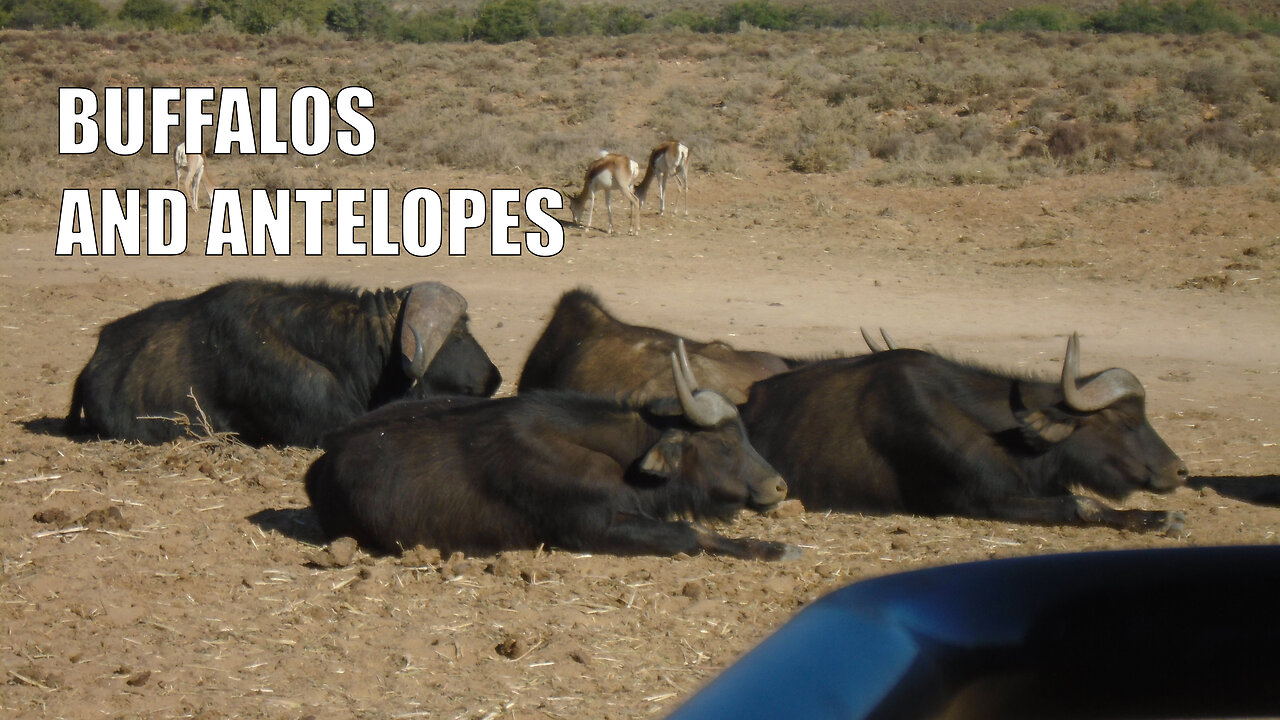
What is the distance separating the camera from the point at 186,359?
29.6ft

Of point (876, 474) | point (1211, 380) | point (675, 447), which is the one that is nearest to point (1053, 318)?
point (1211, 380)

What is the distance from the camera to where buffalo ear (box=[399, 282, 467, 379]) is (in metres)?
8.54

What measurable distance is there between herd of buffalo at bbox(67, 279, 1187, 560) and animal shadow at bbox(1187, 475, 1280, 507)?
2.95 ft

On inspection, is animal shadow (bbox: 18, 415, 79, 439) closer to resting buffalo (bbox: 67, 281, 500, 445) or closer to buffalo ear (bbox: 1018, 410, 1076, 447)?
resting buffalo (bbox: 67, 281, 500, 445)

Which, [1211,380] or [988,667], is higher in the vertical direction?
[988,667]

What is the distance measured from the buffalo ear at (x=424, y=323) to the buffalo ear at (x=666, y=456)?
2.44 meters

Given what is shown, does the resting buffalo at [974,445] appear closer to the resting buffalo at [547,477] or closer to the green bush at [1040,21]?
the resting buffalo at [547,477]

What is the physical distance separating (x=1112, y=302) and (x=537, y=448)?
423 inches

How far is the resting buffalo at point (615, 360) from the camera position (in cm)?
851

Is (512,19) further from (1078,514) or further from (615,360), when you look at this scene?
(1078,514)

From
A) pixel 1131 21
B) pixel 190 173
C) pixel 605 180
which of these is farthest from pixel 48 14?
pixel 605 180

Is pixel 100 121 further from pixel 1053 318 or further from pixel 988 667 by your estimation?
pixel 988 667

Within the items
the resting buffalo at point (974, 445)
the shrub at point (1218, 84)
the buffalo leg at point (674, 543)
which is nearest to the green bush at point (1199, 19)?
the shrub at point (1218, 84)

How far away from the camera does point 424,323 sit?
8.68 metres
